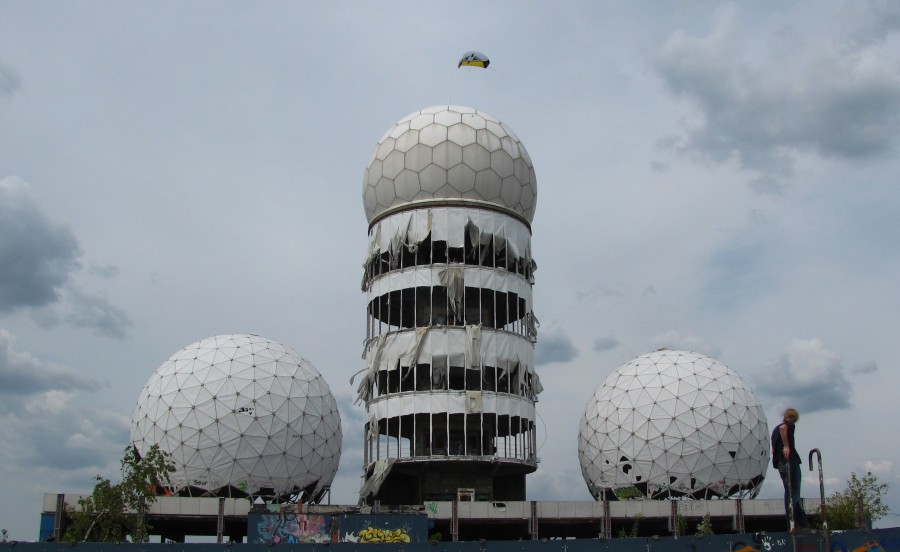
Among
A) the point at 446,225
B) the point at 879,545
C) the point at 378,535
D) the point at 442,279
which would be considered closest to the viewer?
the point at 879,545

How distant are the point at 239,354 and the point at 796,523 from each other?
4648 centimetres

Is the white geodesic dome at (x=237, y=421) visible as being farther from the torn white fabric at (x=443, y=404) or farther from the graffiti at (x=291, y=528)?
the graffiti at (x=291, y=528)

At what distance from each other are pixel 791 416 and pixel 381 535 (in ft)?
107

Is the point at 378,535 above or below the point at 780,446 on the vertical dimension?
below

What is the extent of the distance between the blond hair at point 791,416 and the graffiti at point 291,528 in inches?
1316

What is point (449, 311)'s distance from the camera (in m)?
59.6

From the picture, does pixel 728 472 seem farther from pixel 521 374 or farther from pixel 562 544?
pixel 562 544

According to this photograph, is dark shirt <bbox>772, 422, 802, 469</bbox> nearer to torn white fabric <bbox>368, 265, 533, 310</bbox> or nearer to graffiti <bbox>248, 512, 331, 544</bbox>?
graffiti <bbox>248, 512, 331, 544</bbox>

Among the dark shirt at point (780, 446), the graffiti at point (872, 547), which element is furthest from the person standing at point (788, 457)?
the graffiti at point (872, 547)

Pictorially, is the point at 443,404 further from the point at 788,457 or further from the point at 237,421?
the point at 788,457

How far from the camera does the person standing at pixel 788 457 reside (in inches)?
804

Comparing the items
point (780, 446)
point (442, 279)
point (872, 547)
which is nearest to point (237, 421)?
point (442, 279)

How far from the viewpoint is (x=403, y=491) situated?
61875mm

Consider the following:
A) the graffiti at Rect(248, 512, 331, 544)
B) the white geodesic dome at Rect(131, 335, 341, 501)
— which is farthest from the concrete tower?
the graffiti at Rect(248, 512, 331, 544)
